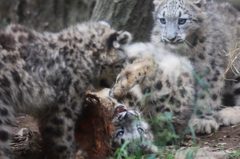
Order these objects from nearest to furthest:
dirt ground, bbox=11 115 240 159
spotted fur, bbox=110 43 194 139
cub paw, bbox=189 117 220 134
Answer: dirt ground, bbox=11 115 240 159 < spotted fur, bbox=110 43 194 139 < cub paw, bbox=189 117 220 134

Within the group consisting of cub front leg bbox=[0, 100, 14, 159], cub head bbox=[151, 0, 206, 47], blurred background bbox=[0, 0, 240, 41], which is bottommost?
cub front leg bbox=[0, 100, 14, 159]

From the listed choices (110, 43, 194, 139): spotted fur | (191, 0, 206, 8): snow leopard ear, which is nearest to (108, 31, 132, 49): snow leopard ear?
(110, 43, 194, 139): spotted fur

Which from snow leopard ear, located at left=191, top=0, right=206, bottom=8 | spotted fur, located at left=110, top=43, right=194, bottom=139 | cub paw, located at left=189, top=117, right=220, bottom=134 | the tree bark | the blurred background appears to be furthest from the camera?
the blurred background

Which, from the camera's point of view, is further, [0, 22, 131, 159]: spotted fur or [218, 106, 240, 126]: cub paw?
[218, 106, 240, 126]: cub paw

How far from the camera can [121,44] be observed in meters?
4.68

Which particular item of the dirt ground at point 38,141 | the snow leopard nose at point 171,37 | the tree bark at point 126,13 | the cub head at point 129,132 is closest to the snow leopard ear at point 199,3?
the snow leopard nose at point 171,37

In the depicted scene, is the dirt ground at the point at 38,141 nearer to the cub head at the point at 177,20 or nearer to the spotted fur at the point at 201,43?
the spotted fur at the point at 201,43

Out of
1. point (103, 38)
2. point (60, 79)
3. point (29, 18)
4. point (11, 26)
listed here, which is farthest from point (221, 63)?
point (29, 18)

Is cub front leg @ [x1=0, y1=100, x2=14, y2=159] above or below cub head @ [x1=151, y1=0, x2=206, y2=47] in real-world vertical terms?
below

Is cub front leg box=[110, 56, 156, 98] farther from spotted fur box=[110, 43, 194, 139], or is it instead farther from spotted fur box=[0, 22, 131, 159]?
spotted fur box=[0, 22, 131, 159]

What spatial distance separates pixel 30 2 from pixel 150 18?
9.77 feet

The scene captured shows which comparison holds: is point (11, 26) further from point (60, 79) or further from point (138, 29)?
point (138, 29)

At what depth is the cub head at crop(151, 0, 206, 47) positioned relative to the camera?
536cm

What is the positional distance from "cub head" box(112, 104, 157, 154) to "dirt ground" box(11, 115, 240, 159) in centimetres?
55
